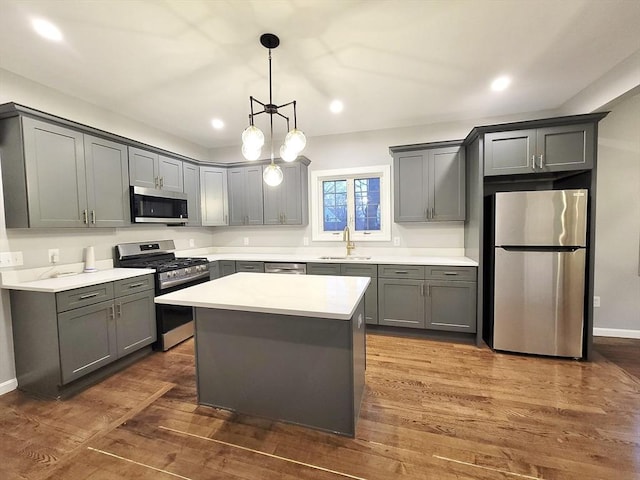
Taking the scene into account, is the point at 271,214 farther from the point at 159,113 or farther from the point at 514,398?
the point at 514,398

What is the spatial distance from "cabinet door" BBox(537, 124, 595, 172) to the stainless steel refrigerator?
274 mm

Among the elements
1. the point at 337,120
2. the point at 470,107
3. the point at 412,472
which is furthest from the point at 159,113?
the point at 412,472

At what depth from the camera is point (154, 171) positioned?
3.29 m

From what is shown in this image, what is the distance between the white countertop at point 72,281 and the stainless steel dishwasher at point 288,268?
1.38 metres

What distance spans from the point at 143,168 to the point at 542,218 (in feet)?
13.7

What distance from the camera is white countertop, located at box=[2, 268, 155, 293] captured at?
2.11 meters

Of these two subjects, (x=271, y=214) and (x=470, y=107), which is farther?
(x=271, y=214)

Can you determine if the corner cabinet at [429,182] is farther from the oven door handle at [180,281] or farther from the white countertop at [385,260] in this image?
the oven door handle at [180,281]

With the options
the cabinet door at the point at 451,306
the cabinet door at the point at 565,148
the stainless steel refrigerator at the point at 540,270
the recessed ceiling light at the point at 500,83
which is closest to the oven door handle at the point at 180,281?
the cabinet door at the point at 451,306

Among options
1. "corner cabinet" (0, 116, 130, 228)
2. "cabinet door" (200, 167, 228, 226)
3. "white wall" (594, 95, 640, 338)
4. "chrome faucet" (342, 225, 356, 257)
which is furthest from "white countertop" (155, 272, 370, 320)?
"white wall" (594, 95, 640, 338)

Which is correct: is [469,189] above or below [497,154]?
below

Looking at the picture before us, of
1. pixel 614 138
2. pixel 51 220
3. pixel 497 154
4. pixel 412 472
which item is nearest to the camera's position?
pixel 412 472

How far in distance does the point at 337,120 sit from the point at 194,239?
275 cm

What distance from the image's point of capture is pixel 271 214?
4.10 m
